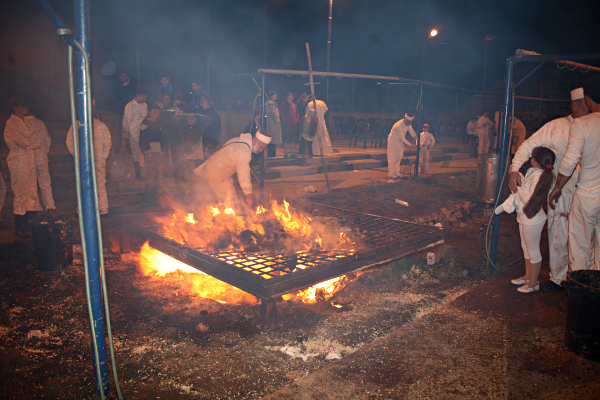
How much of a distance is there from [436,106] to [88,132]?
30.5 m

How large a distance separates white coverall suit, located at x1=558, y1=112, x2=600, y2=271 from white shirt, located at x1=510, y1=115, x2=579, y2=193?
0.39m

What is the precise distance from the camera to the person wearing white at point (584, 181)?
411 centimetres

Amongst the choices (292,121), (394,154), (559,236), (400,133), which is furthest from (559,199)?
(292,121)

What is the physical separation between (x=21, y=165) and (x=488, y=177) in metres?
9.07

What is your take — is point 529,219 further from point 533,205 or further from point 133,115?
point 133,115

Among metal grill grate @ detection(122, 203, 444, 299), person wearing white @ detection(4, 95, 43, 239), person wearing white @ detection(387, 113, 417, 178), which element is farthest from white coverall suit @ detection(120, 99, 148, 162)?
person wearing white @ detection(387, 113, 417, 178)

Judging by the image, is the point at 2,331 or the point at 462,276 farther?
the point at 462,276

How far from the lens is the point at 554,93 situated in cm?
2353

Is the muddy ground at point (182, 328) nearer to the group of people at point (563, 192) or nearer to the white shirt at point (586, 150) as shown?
the group of people at point (563, 192)

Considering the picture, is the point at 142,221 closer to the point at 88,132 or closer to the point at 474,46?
the point at 88,132

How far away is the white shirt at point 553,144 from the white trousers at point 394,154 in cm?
753

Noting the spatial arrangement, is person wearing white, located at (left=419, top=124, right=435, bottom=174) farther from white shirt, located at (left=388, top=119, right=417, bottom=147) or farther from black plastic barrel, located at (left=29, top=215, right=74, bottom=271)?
black plastic barrel, located at (left=29, top=215, right=74, bottom=271)

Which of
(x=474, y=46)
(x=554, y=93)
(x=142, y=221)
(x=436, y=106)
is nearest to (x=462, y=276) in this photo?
(x=142, y=221)

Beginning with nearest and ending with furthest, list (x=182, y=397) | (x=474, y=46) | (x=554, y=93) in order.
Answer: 1. (x=182, y=397)
2. (x=554, y=93)
3. (x=474, y=46)
